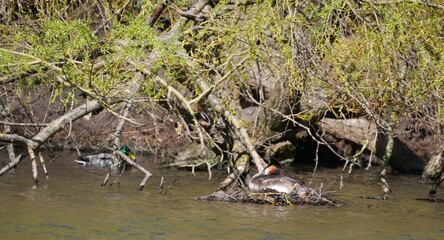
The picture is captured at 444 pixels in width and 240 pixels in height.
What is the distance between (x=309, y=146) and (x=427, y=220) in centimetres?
848

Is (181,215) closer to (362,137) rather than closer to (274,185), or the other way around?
(274,185)

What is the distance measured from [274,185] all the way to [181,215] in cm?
174

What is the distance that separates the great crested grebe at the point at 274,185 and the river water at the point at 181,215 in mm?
397

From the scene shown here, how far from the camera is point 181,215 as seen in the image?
34.0 feet

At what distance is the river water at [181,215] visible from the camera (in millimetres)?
9289

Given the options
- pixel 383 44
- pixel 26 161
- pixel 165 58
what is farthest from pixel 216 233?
pixel 26 161

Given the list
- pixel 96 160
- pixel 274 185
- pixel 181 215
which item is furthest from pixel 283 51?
pixel 96 160

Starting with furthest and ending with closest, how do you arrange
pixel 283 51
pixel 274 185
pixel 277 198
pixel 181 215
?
pixel 274 185, pixel 277 198, pixel 181 215, pixel 283 51

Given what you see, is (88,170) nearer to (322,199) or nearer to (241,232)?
(322,199)

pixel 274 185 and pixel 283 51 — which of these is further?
pixel 274 185

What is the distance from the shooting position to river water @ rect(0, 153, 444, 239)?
366 inches

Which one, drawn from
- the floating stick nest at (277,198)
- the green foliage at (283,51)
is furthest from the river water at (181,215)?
the green foliage at (283,51)

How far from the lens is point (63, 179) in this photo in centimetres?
1370

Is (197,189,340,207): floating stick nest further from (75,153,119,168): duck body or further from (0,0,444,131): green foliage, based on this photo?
(75,153,119,168): duck body
